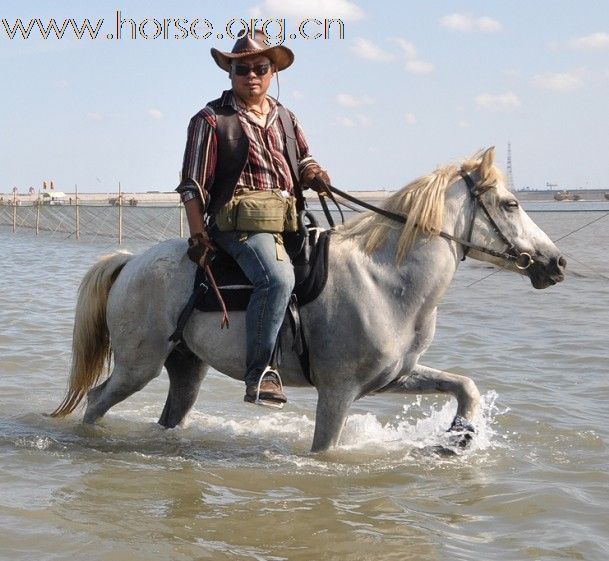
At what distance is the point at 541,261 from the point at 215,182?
77.0 inches

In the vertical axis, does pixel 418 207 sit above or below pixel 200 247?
above

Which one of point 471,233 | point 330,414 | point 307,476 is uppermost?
point 471,233

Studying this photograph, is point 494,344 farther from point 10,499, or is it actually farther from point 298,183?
point 10,499

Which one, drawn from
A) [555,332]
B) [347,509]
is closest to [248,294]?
[347,509]

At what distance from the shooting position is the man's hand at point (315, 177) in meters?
5.81

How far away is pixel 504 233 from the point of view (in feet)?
18.2

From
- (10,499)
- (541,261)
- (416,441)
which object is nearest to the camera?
(10,499)

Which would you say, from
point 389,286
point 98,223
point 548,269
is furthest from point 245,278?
point 98,223

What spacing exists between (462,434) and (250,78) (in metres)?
2.47

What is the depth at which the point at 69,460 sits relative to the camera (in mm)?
5832

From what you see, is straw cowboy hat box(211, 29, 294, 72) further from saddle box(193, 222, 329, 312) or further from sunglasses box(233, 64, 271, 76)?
saddle box(193, 222, 329, 312)

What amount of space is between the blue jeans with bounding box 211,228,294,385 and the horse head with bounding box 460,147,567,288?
114cm

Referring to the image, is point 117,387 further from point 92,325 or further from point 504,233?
point 504,233

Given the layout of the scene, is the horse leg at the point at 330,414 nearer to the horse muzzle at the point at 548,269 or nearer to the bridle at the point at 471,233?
the bridle at the point at 471,233
